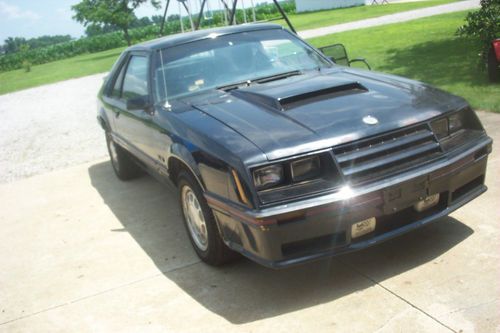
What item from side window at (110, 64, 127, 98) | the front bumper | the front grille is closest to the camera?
the front bumper

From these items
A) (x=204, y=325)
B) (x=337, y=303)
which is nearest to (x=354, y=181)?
(x=337, y=303)

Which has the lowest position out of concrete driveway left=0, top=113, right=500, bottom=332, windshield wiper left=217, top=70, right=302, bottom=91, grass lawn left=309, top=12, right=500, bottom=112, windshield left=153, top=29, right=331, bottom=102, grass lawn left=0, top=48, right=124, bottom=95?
grass lawn left=0, top=48, right=124, bottom=95

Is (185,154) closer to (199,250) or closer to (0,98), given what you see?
(199,250)

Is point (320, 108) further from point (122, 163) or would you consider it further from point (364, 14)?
point (364, 14)

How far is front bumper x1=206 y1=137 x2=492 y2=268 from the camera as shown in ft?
9.91

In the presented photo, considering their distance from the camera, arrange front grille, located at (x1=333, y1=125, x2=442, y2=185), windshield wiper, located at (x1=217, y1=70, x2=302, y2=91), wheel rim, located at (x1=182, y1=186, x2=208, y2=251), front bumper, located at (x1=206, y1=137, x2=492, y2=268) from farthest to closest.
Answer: windshield wiper, located at (x1=217, y1=70, x2=302, y2=91)
wheel rim, located at (x1=182, y1=186, x2=208, y2=251)
front grille, located at (x1=333, y1=125, x2=442, y2=185)
front bumper, located at (x1=206, y1=137, x2=492, y2=268)

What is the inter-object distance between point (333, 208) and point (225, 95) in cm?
153

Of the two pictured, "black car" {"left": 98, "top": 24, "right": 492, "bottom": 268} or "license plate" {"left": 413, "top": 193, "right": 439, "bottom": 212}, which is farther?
"license plate" {"left": 413, "top": 193, "right": 439, "bottom": 212}

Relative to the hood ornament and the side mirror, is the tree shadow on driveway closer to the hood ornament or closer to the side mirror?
the hood ornament

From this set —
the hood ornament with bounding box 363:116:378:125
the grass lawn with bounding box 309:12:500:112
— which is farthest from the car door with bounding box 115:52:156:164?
the grass lawn with bounding box 309:12:500:112

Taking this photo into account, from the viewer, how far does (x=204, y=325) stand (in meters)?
3.26

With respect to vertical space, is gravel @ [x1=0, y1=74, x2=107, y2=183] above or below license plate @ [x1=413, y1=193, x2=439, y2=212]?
below

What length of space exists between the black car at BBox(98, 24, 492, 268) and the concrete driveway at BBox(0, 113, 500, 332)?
315 millimetres

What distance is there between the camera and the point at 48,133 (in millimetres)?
11203
